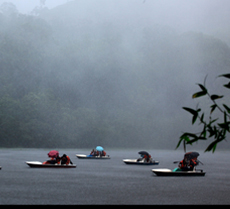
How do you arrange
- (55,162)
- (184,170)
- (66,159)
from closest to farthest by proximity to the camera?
1. (184,170)
2. (66,159)
3. (55,162)

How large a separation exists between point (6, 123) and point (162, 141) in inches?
2264

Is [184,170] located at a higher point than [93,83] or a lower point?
lower

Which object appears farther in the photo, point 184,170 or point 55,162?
point 55,162

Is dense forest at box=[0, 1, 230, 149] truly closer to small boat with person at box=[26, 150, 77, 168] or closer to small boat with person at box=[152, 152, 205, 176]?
Result: small boat with person at box=[26, 150, 77, 168]

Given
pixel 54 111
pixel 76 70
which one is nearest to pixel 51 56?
pixel 76 70

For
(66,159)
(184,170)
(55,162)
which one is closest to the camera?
(184,170)

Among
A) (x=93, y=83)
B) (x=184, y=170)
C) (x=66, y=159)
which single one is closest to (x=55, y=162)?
(x=66, y=159)

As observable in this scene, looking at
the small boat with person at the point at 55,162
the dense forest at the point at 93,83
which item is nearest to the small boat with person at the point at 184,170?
the small boat with person at the point at 55,162

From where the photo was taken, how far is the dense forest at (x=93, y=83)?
447ft

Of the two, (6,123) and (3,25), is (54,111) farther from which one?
(3,25)

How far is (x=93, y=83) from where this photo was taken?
171 metres

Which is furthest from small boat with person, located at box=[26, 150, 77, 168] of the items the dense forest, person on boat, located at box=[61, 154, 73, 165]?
the dense forest

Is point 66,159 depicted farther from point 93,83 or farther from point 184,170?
point 93,83

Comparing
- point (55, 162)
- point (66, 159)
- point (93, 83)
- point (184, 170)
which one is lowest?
point (184, 170)
